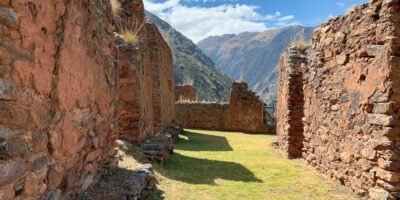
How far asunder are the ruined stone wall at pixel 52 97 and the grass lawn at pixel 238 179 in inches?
65.4

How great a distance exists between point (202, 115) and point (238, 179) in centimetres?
1399

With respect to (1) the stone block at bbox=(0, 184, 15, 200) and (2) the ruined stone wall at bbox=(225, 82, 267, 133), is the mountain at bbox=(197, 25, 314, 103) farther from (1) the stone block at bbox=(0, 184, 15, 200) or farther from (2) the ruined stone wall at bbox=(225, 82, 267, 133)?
(1) the stone block at bbox=(0, 184, 15, 200)

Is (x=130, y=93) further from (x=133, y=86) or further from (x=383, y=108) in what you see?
(x=383, y=108)

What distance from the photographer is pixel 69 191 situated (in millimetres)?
4125

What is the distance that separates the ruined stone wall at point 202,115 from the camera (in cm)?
2127

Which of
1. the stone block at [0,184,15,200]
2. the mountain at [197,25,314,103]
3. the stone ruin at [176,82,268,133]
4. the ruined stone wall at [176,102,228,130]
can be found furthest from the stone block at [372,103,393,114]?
the mountain at [197,25,314,103]

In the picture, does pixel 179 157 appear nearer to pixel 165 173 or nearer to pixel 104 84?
pixel 165 173

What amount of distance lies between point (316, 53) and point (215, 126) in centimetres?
1286

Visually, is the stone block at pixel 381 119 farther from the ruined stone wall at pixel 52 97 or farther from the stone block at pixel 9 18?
the stone block at pixel 9 18

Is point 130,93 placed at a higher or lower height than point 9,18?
lower

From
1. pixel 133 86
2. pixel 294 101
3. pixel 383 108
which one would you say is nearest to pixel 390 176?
pixel 383 108

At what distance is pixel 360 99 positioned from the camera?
6430 millimetres

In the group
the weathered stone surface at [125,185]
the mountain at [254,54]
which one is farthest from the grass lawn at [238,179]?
the mountain at [254,54]

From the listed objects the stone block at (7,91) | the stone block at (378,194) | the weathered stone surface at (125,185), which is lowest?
the stone block at (378,194)
